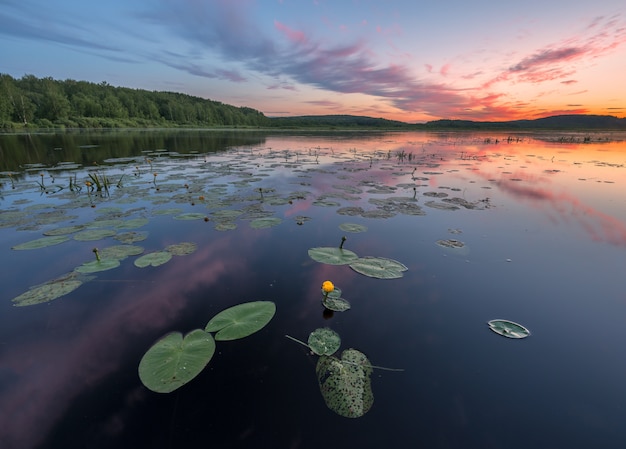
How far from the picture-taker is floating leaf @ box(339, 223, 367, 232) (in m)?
5.58

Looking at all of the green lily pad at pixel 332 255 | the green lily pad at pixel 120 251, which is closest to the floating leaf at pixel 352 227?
the green lily pad at pixel 332 255

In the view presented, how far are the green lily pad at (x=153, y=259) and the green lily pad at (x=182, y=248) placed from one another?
0.12 meters

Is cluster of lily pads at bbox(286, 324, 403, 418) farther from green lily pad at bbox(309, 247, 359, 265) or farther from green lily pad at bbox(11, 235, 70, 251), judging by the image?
green lily pad at bbox(11, 235, 70, 251)

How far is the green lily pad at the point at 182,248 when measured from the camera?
14.8 feet

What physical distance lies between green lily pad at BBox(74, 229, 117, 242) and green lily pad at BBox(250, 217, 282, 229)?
277 centimetres

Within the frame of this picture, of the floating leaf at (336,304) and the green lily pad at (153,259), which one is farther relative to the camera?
the green lily pad at (153,259)

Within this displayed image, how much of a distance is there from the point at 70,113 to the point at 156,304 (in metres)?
81.9

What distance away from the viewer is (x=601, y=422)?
205 centimetres

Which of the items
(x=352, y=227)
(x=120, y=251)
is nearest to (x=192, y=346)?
(x=120, y=251)

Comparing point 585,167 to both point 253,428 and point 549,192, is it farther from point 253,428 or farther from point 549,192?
point 253,428

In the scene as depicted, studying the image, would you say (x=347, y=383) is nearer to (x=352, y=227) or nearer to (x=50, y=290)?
(x=352, y=227)

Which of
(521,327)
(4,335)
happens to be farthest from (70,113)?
(521,327)

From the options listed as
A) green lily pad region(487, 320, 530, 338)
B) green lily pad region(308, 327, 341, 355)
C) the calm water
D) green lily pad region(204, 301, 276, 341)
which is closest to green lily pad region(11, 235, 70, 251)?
the calm water

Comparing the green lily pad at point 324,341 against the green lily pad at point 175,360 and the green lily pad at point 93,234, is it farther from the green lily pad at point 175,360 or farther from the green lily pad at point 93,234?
the green lily pad at point 93,234
